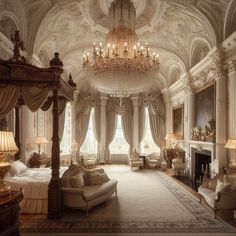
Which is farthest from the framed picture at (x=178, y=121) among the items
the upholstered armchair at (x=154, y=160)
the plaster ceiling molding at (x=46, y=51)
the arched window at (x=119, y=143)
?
the plaster ceiling molding at (x=46, y=51)

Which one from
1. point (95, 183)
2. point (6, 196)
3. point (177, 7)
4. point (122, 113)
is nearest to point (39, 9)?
point (177, 7)

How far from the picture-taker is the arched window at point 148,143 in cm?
1488

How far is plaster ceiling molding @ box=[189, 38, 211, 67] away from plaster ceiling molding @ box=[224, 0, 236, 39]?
47.6 inches

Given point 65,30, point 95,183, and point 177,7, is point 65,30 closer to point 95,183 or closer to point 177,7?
point 177,7

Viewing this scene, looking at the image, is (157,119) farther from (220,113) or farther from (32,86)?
(32,86)

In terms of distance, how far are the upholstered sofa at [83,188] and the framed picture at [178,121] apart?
19.5ft

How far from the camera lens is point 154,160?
1299 cm

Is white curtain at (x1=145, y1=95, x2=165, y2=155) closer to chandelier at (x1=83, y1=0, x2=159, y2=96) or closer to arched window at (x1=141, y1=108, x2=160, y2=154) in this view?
arched window at (x1=141, y1=108, x2=160, y2=154)

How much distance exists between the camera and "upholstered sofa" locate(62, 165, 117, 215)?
18.4 ft

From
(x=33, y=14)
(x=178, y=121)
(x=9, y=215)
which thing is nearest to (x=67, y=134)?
(x=178, y=121)

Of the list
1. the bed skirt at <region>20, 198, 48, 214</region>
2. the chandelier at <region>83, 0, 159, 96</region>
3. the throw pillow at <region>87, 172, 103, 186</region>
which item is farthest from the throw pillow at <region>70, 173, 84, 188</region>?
the chandelier at <region>83, 0, 159, 96</region>

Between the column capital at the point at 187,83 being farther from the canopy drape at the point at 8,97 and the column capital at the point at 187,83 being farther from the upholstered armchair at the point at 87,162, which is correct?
the canopy drape at the point at 8,97

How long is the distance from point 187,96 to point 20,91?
761 centimetres

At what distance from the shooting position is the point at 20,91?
5227mm
